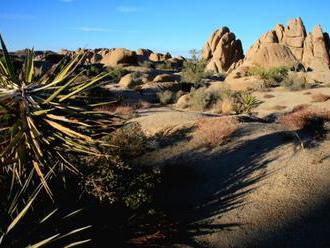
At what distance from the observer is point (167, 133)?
580 inches

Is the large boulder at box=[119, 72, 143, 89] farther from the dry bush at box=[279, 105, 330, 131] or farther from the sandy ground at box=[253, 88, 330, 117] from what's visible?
the dry bush at box=[279, 105, 330, 131]

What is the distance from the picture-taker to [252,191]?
33.7 ft

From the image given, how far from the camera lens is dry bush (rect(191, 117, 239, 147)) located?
13406 mm

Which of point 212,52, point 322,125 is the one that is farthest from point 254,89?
point 212,52

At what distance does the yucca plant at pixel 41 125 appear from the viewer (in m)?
6.18

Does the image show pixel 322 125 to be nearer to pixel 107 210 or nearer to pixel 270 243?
pixel 270 243

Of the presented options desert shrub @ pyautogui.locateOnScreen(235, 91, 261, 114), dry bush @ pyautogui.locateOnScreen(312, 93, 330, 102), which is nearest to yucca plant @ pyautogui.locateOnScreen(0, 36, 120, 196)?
desert shrub @ pyautogui.locateOnScreen(235, 91, 261, 114)

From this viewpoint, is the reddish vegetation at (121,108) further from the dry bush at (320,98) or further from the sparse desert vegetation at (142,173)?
the dry bush at (320,98)

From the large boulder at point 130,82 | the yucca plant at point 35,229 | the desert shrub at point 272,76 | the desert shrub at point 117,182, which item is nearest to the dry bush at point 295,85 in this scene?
the desert shrub at point 272,76

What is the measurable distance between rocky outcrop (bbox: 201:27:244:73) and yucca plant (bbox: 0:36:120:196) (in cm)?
5791

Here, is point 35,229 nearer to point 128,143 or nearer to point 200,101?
point 128,143

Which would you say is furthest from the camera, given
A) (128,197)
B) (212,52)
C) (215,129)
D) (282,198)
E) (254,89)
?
(212,52)

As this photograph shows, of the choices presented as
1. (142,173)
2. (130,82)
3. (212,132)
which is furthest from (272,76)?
(142,173)

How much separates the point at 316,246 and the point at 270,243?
0.88 m
